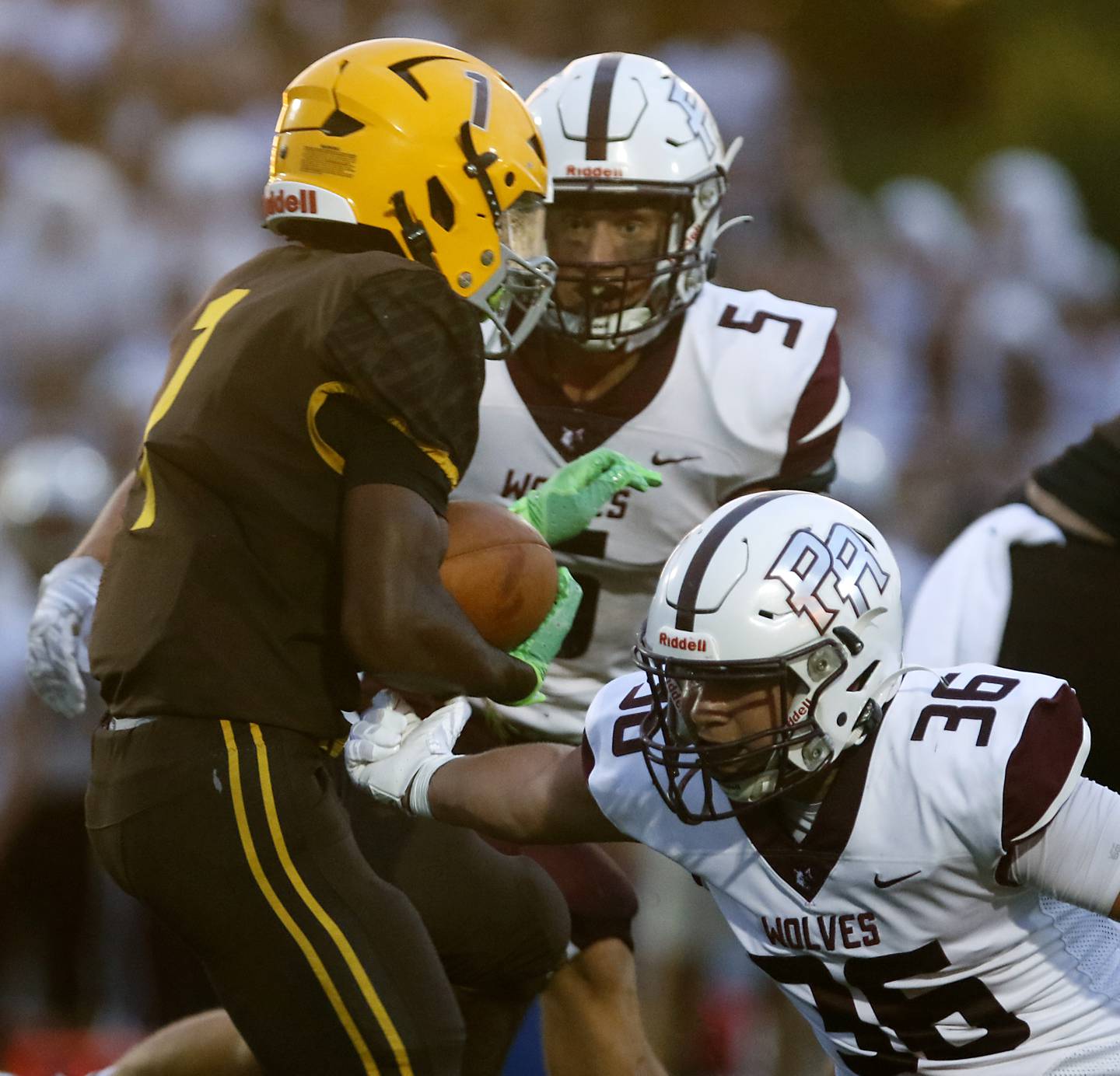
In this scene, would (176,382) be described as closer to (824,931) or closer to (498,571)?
(498,571)

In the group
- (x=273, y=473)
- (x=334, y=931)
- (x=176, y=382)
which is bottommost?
(x=334, y=931)

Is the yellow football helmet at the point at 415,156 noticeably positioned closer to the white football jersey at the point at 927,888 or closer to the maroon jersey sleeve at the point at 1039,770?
the white football jersey at the point at 927,888

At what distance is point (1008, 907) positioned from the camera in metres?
2.59

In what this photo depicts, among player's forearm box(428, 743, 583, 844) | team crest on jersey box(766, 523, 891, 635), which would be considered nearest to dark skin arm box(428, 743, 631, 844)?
player's forearm box(428, 743, 583, 844)

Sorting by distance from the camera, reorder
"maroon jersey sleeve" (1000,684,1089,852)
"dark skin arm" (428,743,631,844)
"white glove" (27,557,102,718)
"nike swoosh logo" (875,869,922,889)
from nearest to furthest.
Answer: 1. "maroon jersey sleeve" (1000,684,1089,852)
2. "nike swoosh logo" (875,869,922,889)
3. "dark skin arm" (428,743,631,844)
4. "white glove" (27,557,102,718)

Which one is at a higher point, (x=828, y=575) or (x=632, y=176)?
(x=632, y=176)

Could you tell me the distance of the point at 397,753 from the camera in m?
2.90

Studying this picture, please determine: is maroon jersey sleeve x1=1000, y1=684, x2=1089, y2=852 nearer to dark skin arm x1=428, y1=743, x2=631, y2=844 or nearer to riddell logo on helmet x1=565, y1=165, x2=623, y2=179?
dark skin arm x1=428, y1=743, x2=631, y2=844

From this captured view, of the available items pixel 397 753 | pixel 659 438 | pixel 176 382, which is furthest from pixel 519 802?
pixel 659 438

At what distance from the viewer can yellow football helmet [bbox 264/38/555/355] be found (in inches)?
113

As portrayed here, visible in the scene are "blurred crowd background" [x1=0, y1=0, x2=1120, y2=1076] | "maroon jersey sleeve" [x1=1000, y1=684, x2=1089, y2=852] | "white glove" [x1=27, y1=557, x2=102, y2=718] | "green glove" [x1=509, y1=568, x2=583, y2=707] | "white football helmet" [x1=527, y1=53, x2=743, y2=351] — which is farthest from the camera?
"blurred crowd background" [x1=0, y1=0, x2=1120, y2=1076]

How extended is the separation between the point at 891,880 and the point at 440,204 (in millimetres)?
1285

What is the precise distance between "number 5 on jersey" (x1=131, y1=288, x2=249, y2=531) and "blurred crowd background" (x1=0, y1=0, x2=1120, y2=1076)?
2.69 metres

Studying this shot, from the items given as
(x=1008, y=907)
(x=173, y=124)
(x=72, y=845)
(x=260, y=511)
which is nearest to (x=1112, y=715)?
(x=1008, y=907)
